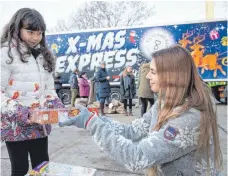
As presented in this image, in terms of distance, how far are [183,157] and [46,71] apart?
1133 mm

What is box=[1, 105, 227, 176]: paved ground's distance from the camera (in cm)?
360

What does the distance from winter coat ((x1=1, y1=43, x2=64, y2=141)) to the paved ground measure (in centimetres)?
94

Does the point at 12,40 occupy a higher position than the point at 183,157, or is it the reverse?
the point at 12,40

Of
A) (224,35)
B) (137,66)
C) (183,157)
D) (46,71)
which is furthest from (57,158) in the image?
(224,35)

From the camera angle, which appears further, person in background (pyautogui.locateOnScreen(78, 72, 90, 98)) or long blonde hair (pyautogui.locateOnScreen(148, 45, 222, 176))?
person in background (pyautogui.locateOnScreen(78, 72, 90, 98))

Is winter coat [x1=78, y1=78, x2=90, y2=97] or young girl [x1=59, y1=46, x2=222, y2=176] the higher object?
young girl [x1=59, y1=46, x2=222, y2=176]

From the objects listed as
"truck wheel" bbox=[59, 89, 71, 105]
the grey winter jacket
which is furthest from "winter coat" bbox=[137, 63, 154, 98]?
"truck wheel" bbox=[59, 89, 71, 105]

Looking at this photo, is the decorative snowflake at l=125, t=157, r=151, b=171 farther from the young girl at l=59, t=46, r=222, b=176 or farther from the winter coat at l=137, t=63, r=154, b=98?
the winter coat at l=137, t=63, r=154, b=98

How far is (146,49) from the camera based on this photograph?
37.6ft

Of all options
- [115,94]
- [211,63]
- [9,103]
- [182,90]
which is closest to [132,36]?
[115,94]

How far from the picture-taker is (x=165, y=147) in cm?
136

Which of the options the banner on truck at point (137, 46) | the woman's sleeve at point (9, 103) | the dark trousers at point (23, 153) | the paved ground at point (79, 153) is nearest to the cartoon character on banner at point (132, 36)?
the banner on truck at point (137, 46)

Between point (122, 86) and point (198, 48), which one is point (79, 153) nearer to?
point (122, 86)

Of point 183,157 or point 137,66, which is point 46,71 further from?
point 137,66
